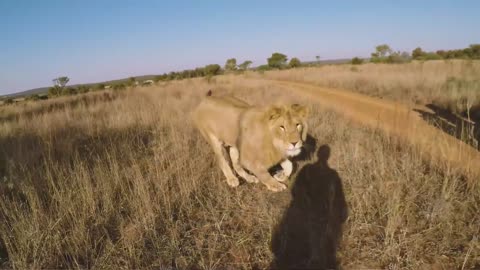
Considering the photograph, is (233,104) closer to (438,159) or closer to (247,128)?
(247,128)

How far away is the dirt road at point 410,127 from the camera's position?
14.8 ft

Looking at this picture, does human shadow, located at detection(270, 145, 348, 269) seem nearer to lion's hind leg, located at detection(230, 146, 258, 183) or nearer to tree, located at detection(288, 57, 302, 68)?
lion's hind leg, located at detection(230, 146, 258, 183)

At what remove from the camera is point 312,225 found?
12.5ft

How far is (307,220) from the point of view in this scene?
13.0ft

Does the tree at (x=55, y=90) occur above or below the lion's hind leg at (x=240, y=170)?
above

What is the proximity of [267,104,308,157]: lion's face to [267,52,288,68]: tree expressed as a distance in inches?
2616

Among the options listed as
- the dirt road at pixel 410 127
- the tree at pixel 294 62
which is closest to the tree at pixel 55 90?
the dirt road at pixel 410 127

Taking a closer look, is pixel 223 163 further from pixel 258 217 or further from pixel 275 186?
pixel 258 217

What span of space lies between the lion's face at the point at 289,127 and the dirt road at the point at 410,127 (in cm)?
196

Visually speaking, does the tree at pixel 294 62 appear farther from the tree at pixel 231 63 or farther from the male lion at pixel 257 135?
the male lion at pixel 257 135

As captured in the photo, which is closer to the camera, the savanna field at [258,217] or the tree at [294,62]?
the savanna field at [258,217]

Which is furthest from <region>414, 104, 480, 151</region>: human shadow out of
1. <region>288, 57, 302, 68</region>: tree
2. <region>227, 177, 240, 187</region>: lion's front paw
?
<region>288, 57, 302, 68</region>: tree

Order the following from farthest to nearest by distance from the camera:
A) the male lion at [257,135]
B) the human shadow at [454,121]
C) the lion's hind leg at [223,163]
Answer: the human shadow at [454,121] < the lion's hind leg at [223,163] < the male lion at [257,135]

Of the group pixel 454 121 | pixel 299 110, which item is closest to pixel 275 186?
pixel 299 110
